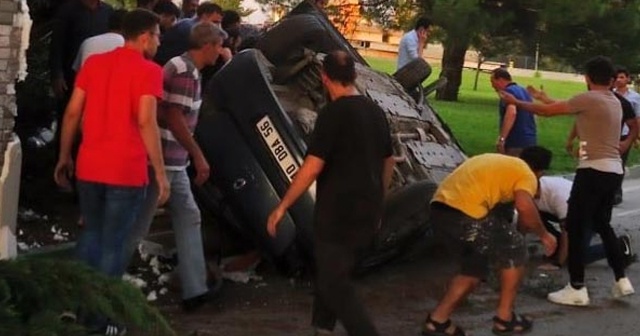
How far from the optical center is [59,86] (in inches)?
295

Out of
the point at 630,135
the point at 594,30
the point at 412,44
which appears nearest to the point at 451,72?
the point at 594,30

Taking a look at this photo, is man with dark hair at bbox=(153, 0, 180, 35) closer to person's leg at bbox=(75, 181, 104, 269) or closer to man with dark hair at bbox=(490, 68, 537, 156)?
man with dark hair at bbox=(490, 68, 537, 156)

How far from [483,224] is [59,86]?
300cm

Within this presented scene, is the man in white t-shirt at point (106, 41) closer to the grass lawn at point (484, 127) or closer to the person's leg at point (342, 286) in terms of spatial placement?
the person's leg at point (342, 286)

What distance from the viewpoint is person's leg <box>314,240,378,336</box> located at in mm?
5551

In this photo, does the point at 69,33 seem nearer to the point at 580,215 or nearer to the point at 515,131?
the point at 580,215

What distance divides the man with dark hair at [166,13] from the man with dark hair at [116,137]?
9.33 ft

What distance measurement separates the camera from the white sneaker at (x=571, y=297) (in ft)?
24.4

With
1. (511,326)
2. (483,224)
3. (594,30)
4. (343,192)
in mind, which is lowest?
(511,326)

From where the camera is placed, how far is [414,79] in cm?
924

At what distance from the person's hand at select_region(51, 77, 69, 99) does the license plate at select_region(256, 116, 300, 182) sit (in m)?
1.35

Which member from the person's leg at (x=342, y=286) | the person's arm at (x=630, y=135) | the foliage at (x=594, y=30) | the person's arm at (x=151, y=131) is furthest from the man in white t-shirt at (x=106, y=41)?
the foliage at (x=594, y=30)

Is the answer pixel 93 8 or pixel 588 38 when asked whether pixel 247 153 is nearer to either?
pixel 93 8

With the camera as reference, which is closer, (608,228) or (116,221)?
(116,221)
